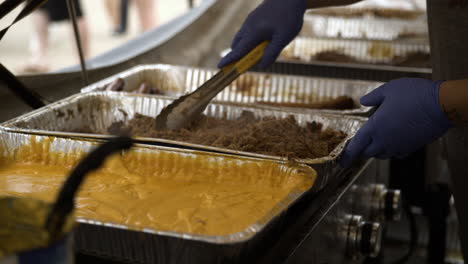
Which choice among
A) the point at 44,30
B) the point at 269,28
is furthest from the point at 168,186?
the point at 44,30

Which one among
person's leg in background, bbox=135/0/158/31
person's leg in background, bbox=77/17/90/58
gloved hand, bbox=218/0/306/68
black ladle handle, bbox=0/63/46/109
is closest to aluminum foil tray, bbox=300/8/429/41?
gloved hand, bbox=218/0/306/68

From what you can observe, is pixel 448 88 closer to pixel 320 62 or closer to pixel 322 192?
pixel 322 192

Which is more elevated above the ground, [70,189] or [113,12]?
[113,12]

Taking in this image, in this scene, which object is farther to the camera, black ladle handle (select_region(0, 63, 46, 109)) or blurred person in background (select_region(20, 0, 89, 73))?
blurred person in background (select_region(20, 0, 89, 73))

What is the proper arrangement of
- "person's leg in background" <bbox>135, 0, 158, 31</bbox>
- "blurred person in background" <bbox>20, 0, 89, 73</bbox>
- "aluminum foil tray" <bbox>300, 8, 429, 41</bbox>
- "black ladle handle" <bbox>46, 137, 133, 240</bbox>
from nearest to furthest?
"black ladle handle" <bbox>46, 137, 133, 240</bbox> → "aluminum foil tray" <bbox>300, 8, 429, 41</bbox> → "blurred person in background" <bbox>20, 0, 89, 73</bbox> → "person's leg in background" <bbox>135, 0, 158, 31</bbox>

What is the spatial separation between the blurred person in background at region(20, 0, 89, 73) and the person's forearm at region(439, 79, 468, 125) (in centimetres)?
322

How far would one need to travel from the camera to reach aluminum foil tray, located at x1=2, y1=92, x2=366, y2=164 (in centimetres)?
131

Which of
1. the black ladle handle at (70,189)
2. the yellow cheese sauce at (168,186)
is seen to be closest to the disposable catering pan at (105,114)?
the yellow cheese sauce at (168,186)

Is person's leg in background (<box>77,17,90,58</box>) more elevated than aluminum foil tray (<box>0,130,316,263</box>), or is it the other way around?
person's leg in background (<box>77,17,90,58</box>)

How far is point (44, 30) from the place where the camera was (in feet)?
14.6

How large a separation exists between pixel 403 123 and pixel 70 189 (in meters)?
0.80

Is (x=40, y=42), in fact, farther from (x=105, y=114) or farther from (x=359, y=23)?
(x=105, y=114)

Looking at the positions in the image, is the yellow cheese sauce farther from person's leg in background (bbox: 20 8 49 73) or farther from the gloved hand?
person's leg in background (bbox: 20 8 49 73)

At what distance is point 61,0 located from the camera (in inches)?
162
